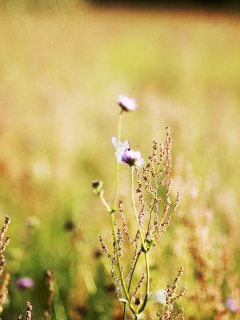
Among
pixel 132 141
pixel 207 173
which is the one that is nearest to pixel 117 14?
pixel 132 141

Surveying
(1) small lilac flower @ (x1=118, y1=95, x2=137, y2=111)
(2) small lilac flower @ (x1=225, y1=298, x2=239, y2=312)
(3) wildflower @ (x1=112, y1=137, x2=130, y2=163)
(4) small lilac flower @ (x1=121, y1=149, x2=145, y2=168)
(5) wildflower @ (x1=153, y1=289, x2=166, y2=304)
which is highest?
(1) small lilac flower @ (x1=118, y1=95, x2=137, y2=111)

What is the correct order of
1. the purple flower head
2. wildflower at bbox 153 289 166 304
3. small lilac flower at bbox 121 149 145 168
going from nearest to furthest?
small lilac flower at bbox 121 149 145 168
wildflower at bbox 153 289 166 304
the purple flower head

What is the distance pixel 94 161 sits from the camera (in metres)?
3.22

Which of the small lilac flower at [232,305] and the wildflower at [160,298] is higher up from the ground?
the small lilac flower at [232,305]

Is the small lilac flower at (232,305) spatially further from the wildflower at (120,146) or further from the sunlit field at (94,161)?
the wildflower at (120,146)

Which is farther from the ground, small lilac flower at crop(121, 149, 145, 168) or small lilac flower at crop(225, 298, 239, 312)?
small lilac flower at crop(121, 149, 145, 168)

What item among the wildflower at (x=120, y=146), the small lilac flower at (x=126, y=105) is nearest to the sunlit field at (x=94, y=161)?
the small lilac flower at (x=126, y=105)

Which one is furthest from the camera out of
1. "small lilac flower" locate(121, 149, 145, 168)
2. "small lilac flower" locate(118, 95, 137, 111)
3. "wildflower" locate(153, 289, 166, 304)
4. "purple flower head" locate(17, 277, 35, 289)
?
"purple flower head" locate(17, 277, 35, 289)

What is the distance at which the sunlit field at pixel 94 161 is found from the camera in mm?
1753

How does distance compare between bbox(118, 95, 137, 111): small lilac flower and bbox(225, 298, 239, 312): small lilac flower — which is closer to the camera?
bbox(118, 95, 137, 111): small lilac flower

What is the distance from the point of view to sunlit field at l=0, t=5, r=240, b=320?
1753mm

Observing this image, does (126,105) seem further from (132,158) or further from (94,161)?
(94,161)

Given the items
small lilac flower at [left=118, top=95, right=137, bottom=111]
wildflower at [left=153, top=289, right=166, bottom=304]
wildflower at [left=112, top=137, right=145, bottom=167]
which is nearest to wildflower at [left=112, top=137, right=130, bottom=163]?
wildflower at [left=112, top=137, right=145, bottom=167]

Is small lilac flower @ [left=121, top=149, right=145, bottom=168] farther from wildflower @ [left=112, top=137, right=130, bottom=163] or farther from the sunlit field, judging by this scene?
the sunlit field
